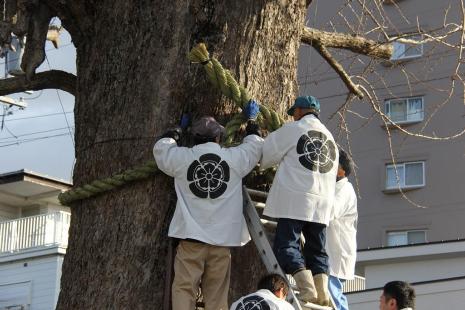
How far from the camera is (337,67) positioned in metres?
8.22

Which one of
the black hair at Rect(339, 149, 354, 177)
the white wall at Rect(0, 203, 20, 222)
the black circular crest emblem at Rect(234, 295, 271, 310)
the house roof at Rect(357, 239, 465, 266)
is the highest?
the white wall at Rect(0, 203, 20, 222)

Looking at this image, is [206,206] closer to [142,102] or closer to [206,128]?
[206,128]

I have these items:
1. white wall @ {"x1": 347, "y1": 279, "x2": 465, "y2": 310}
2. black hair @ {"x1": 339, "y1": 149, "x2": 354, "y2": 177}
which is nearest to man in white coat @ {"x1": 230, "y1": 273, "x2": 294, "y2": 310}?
black hair @ {"x1": 339, "y1": 149, "x2": 354, "y2": 177}

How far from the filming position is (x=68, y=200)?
252 inches

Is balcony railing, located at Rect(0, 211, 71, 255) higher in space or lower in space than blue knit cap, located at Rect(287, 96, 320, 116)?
higher

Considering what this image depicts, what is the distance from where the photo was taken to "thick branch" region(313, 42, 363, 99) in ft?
25.4

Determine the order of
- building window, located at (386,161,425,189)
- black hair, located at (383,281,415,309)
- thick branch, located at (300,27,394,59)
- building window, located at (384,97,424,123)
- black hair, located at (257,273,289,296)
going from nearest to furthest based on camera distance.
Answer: black hair, located at (257,273,289,296), black hair, located at (383,281,415,309), thick branch, located at (300,27,394,59), building window, located at (386,161,425,189), building window, located at (384,97,424,123)

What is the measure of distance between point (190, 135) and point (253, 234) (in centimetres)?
71

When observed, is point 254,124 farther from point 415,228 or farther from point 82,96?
point 415,228

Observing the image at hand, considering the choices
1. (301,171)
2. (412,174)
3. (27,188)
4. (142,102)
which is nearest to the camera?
(301,171)

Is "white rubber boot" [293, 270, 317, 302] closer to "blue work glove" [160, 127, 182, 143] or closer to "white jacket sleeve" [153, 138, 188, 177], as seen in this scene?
"white jacket sleeve" [153, 138, 188, 177]

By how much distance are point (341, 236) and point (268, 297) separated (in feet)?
5.10

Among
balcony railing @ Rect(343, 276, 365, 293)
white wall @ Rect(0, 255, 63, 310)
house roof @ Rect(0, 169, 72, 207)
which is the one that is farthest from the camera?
house roof @ Rect(0, 169, 72, 207)

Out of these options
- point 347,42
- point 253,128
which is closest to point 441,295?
point 347,42
